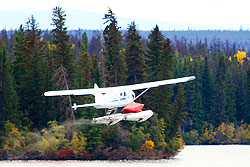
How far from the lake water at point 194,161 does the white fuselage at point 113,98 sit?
14050mm

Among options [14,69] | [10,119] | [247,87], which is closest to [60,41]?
[14,69]

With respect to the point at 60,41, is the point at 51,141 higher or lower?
lower

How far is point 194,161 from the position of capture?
66938 millimetres

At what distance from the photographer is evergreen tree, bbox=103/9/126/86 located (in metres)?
67.7

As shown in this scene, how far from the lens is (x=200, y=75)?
314ft

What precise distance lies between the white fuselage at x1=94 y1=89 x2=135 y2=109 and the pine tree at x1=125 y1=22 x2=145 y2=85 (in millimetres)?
21066

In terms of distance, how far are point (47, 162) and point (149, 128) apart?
12521 millimetres

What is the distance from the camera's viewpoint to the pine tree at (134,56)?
69062mm

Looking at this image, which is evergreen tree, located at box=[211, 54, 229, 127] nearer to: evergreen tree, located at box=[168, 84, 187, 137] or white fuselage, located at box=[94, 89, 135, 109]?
evergreen tree, located at box=[168, 84, 187, 137]

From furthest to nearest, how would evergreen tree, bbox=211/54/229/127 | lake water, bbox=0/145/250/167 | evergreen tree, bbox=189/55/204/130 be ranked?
evergreen tree, bbox=211/54/229/127 → evergreen tree, bbox=189/55/204/130 → lake water, bbox=0/145/250/167

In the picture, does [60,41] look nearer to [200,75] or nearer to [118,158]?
[118,158]

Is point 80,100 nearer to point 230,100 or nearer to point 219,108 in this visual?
point 219,108

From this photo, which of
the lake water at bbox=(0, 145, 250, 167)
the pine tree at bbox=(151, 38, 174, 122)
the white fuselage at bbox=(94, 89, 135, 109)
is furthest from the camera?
the pine tree at bbox=(151, 38, 174, 122)

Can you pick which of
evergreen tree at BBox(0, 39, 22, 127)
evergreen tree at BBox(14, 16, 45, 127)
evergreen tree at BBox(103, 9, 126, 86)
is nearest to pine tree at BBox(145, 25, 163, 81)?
evergreen tree at BBox(103, 9, 126, 86)
